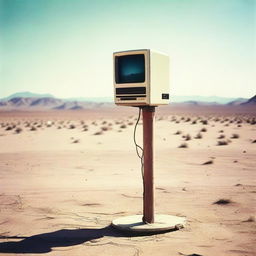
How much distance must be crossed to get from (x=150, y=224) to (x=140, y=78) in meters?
2.07

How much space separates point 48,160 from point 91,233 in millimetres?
7411

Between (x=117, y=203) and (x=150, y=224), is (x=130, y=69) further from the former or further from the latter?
(x=117, y=203)

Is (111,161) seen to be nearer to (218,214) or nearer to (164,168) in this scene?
(164,168)

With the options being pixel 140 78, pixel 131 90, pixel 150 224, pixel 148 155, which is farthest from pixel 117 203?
pixel 140 78

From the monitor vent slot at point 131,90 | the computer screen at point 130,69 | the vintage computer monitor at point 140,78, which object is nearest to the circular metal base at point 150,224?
the vintage computer monitor at point 140,78

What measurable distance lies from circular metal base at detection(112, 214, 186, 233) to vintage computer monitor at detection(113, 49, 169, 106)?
5.60 feet

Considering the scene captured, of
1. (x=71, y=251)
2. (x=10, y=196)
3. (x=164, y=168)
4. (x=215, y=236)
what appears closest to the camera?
(x=71, y=251)

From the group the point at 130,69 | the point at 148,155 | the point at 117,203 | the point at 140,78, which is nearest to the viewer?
the point at 140,78

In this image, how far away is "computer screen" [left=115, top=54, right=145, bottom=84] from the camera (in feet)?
16.1

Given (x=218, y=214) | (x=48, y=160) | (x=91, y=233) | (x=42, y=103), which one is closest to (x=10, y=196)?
(x=91, y=233)

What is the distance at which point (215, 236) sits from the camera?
516cm

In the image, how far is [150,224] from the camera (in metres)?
5.43

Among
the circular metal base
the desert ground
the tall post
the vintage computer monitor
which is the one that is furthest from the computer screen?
the desert ground

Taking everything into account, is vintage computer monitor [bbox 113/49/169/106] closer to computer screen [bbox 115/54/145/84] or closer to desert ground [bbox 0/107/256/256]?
computer screen [bbox 115/54/145/84]
